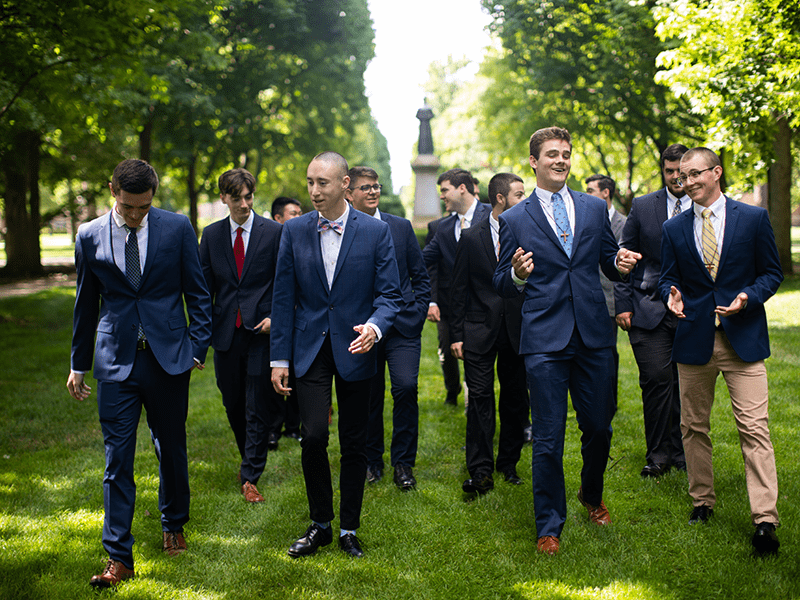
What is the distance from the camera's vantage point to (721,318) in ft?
15.4

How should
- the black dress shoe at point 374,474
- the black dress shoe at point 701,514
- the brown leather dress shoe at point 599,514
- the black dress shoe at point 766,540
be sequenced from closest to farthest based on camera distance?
the black dress shoe at point 766,540 → the black dress shoe at point 701,514 → the brown leather dress shoe at point 599,514 → the black dress shoe at point 374,474

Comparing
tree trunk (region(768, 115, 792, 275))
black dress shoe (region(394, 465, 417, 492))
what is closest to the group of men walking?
black dress shoe (region(394, 465, 417, 492))

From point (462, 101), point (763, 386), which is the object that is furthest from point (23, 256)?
point (462, 101)

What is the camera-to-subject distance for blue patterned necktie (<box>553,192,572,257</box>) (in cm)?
476

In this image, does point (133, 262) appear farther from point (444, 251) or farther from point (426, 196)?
point (426, 196)

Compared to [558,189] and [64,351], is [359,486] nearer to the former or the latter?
[558,189]

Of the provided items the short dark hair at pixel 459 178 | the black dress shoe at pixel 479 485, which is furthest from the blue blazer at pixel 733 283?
the short dark hair at pixel 459 178

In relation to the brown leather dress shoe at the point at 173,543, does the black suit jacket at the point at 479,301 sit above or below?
above

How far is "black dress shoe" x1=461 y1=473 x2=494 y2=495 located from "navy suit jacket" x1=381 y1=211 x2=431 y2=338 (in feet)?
4.39

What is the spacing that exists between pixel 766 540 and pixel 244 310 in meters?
4.27

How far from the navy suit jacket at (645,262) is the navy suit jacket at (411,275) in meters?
1.75

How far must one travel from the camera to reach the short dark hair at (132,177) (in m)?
4.30

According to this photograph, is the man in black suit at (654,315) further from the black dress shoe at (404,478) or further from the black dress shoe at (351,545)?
the black dress shoe at (351,545)

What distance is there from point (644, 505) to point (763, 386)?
1395 millimetres
